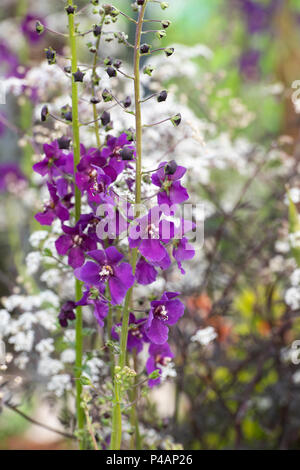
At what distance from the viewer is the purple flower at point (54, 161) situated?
654 mm

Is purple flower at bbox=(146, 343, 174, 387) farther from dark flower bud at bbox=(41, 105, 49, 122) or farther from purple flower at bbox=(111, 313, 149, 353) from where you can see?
dark flower bud at bbox=(41, 105, 49, 122)

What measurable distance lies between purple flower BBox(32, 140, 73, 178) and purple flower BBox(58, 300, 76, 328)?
6.7 inches

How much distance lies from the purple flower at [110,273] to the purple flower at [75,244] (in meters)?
0.05

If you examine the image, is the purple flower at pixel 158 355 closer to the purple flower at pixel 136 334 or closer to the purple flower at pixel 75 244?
the purple flower at pixel 136 334

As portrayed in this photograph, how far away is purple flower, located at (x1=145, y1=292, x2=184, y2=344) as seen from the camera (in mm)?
585

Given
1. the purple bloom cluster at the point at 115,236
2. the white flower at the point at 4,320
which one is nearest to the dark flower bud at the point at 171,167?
the purple bloom cluster at the point at 115,236

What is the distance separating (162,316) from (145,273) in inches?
2.1

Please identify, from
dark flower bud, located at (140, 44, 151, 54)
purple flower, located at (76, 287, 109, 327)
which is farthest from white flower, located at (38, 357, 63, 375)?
dark flower bud, located at (140, 44, 151, 54)

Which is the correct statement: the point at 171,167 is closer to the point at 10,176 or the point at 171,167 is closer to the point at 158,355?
the point at 158,355

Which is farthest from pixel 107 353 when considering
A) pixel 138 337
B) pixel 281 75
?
pixel 281 75

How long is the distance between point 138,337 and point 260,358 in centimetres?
47

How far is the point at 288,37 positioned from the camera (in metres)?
1.83

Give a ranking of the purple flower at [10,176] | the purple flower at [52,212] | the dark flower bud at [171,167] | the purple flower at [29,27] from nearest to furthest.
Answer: the dark flower bud at [171,167] < the purple flower at [52,212] < the purple flower at [29,27] < the purple flower at [10,176]
